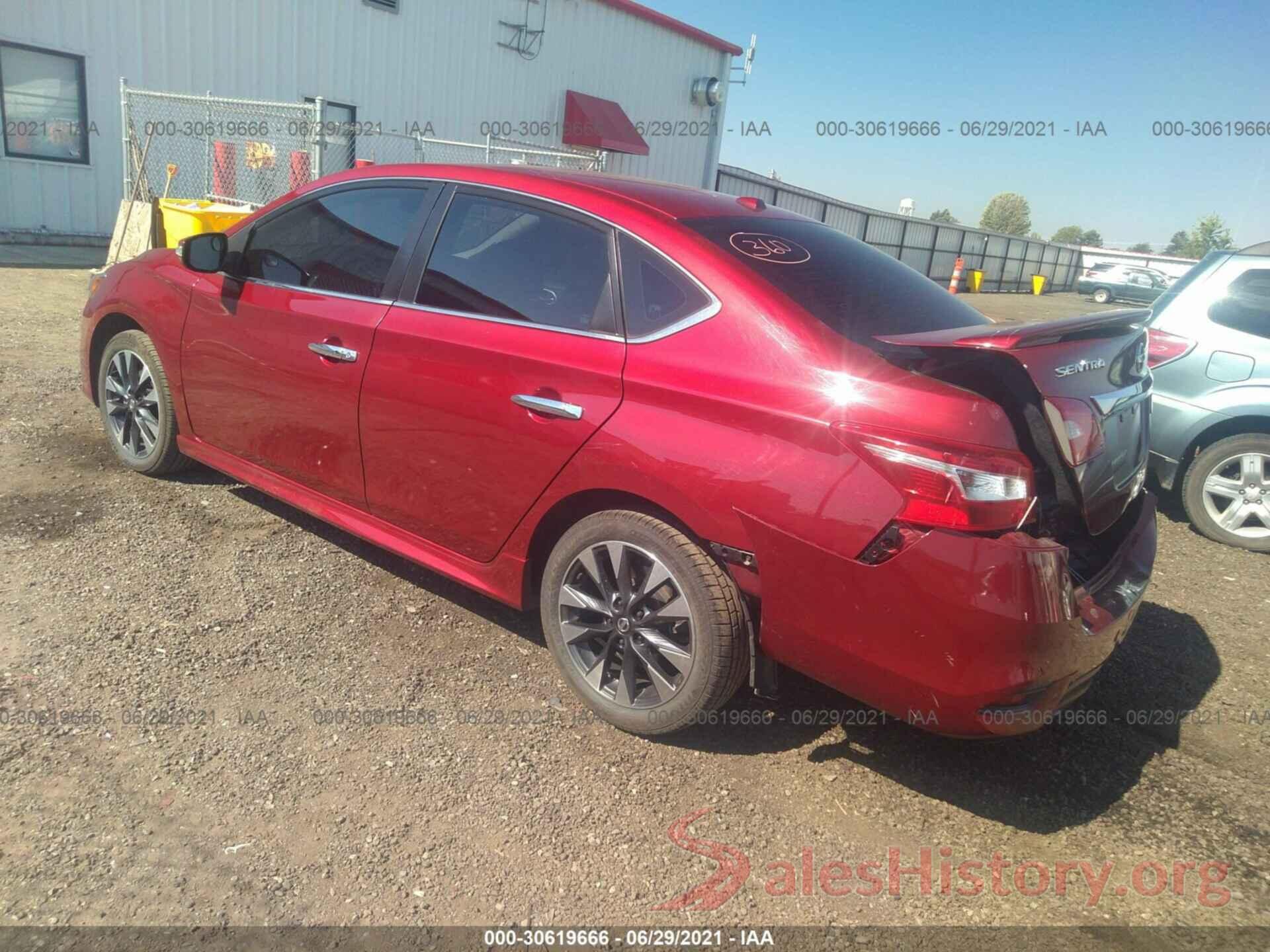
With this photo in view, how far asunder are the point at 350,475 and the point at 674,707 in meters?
1.62

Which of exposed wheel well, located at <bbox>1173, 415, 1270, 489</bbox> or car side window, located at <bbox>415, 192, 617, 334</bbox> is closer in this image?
car side window, located at <bbox>415, 192, 617, 334</bbox>

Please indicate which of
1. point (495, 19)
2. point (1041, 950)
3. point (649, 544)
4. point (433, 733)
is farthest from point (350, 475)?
point (495, 19)

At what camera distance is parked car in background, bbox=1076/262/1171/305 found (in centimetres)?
3522

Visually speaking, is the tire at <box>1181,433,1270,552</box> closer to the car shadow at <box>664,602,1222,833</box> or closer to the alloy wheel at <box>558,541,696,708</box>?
the car shadow at <box>664,602,1222,833</box>

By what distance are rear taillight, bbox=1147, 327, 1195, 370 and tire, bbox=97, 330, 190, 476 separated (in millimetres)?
5606

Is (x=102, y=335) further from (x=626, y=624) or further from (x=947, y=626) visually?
(x=947, y=626)

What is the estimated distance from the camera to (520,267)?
314cm

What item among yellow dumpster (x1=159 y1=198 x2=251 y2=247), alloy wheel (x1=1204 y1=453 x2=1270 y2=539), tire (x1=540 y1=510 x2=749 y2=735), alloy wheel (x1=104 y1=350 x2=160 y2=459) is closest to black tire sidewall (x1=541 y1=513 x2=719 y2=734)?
tire (x1=540 y1=510 x2=749 y2=735)

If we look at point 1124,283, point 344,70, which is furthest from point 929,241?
point 344,70

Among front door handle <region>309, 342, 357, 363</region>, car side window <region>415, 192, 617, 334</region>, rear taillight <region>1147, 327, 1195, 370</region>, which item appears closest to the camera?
car side window <region>415, 192, 617, 334</region>

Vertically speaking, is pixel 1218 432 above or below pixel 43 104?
Result: below

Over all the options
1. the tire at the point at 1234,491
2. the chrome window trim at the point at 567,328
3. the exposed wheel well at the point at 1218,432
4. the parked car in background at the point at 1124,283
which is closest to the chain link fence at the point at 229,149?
the chrome window trim at the point at 567,328

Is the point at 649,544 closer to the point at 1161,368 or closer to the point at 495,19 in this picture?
the point at 1161,368

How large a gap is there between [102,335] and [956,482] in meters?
4.43
